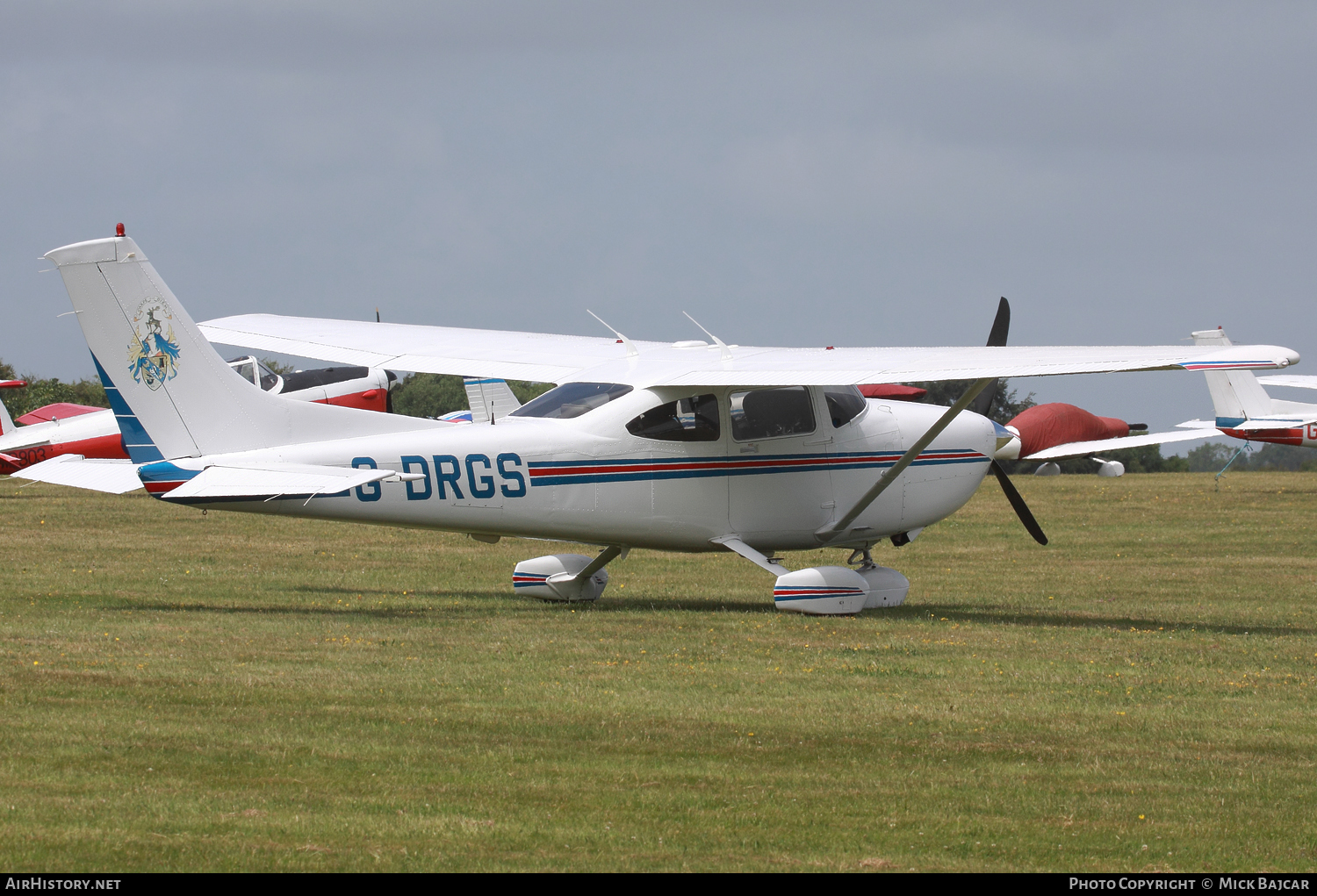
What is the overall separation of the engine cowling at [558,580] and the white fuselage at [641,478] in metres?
1.02

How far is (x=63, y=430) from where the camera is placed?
2588 centimetres

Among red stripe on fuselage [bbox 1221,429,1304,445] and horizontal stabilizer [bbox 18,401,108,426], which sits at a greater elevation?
horizontal stabilizer [bbox 18,401,108,426]

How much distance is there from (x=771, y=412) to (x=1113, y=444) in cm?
1139

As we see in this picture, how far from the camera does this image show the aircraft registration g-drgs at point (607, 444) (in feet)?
39.8

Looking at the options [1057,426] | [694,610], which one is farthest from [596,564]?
[1057,426]

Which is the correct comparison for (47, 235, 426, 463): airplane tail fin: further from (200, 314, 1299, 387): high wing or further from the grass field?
(200, 314, 1299, 387): high wing

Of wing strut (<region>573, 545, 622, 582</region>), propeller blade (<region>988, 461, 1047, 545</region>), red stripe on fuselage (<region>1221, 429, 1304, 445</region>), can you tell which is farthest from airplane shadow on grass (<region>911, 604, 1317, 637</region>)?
red stripe on fuselage (<region>1221, 429, 1304, 445</region>)

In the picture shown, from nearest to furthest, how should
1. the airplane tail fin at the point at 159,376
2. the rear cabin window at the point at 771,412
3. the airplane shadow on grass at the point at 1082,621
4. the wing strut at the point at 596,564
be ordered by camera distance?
1. the airplane tail fin at the point at 159,376
2. the airplane shadow on grass at the point at 1082,621
3. the rear cabin window at the point at 771,412
4. the wing strut at the point at 596,564

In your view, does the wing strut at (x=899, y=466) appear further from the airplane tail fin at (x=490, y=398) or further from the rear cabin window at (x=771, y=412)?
the airplane tail fin at (x=490, y=398)

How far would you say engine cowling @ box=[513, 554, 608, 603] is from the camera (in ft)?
48.6

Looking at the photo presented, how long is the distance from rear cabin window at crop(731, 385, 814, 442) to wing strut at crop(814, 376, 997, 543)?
839 millimetres

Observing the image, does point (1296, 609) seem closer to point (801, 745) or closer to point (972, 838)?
point (801, 745)

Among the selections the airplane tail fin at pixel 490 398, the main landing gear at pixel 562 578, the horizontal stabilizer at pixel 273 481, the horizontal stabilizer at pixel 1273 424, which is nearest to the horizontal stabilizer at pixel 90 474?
the horizontal stabilizer at pixel 273 481
